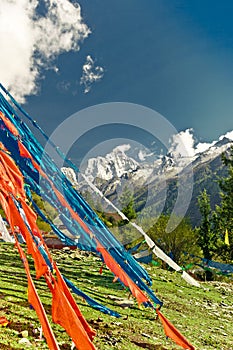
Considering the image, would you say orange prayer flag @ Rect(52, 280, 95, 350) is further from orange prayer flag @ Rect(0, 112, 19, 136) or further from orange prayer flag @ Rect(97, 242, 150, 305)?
orange prayer flag @ Rect(0, 112, 19, 136)

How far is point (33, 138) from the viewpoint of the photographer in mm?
6336

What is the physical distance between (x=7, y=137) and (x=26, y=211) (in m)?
2.46

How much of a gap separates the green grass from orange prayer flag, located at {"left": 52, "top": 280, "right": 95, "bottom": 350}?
7.21 feet

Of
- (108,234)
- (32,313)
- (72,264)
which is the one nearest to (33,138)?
(108,234)

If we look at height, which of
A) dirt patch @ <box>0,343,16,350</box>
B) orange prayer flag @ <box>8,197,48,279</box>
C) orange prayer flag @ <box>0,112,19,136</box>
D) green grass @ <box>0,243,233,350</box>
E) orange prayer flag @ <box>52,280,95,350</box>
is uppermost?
orange prayer flag @ <box>0,112,19,136</box>

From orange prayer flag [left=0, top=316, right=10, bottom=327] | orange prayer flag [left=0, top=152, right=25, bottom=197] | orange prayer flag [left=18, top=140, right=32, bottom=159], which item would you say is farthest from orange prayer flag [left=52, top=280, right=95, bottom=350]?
orange prayer flag [left=18, top=140, right=32, bottom=159]

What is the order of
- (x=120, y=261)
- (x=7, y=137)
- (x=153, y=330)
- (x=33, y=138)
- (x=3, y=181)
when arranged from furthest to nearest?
(x=153, y=330), (x=120, y=261), (x=33, y=138), (x=7, y=137), (x=3, y=181)

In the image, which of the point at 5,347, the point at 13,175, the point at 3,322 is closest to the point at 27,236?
the point at 13,175

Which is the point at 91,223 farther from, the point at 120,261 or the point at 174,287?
the point at 174,287

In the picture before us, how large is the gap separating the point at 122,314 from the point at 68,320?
5.44 metres

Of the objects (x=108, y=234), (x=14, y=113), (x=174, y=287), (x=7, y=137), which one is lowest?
(x=174, y=287)

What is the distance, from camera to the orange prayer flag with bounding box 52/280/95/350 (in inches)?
121

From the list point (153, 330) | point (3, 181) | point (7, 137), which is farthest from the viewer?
point (153, 330)

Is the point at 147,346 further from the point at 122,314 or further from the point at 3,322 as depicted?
the point at 3,322
